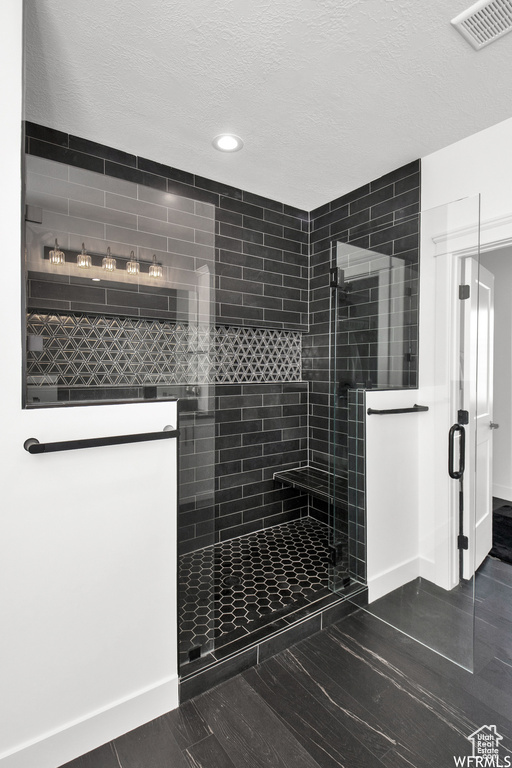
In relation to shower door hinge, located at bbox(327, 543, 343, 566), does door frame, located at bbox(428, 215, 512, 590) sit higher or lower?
higher

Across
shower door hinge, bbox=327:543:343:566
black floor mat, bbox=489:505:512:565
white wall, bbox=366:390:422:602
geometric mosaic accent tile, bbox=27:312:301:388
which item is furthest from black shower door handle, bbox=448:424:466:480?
black floor mat, bbox=489:505:512:565

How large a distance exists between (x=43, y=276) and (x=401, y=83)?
1.79m

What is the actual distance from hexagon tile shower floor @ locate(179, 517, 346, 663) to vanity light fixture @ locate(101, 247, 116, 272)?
1.22 metres

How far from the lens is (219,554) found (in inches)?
105

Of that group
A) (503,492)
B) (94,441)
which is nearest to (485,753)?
(94,441)

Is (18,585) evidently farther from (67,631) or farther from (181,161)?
(181,161)

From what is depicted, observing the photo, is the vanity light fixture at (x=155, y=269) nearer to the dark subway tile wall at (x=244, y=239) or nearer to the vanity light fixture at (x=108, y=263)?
the vanity light fixture at (x=108, y=263)

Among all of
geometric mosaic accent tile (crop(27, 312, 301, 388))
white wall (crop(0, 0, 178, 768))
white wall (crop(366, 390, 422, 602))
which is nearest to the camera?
white wall (crop(0, 0, 178, 768))

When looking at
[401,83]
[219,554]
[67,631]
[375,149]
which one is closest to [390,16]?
[401,83]

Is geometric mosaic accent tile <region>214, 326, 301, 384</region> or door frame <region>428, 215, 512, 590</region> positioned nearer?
door frame <region>428, 215, 512, 590</region>

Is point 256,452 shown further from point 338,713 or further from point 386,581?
point 338,713

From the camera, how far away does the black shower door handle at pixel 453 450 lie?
1.85 metres

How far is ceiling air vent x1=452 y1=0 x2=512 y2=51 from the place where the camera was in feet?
4.58

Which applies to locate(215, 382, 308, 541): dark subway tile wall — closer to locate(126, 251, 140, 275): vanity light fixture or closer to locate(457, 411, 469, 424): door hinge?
locate(126, 251, 140, 275): vanity light fixture
